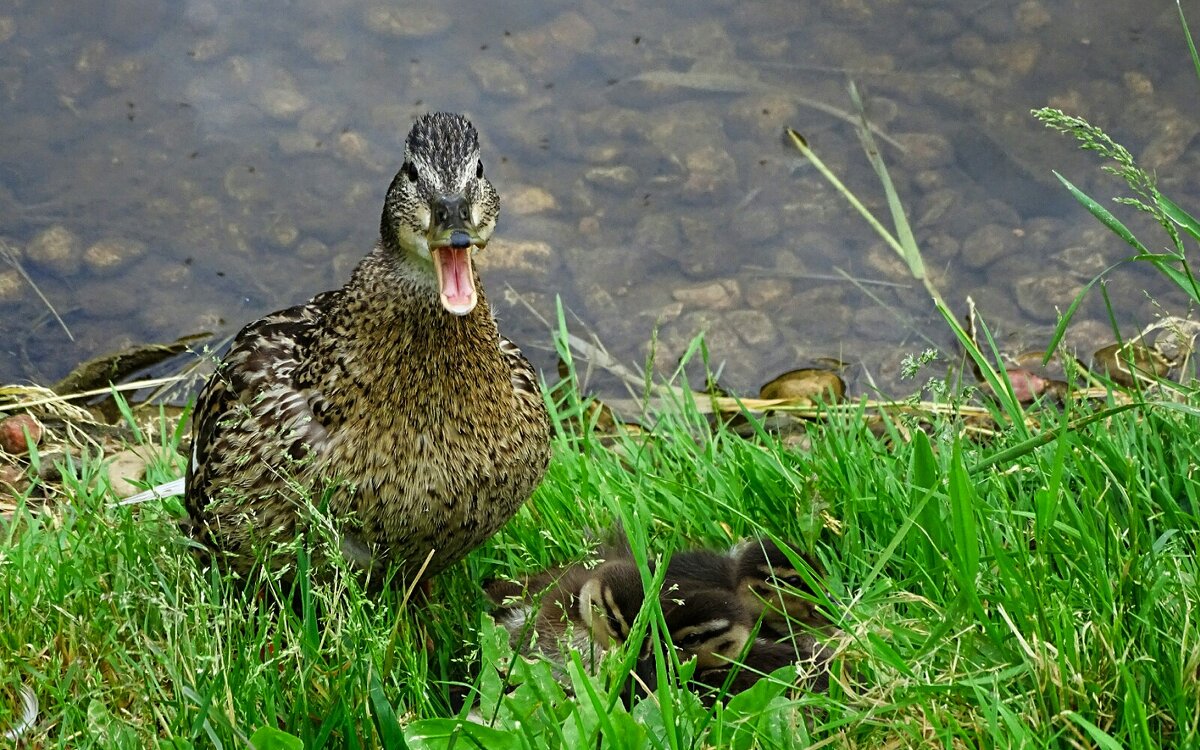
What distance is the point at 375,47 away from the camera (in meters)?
6.11

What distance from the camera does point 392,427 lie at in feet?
10.1

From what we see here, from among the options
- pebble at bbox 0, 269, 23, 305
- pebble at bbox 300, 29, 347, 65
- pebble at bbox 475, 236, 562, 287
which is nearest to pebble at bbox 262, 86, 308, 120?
pebble at bbox 300, 29, 347, 65

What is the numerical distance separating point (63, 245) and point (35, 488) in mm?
1579

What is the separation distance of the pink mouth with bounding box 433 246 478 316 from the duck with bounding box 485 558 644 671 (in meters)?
0.59

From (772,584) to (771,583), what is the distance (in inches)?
1.5

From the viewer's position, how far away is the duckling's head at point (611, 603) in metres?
2.86

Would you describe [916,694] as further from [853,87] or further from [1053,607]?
[853,87]

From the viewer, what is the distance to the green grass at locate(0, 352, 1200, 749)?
7.48 ft

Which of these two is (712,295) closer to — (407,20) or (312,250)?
(312,250)

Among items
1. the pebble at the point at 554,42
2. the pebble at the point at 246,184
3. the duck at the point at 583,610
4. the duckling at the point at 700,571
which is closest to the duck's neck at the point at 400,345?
the duck at the point at 583,610

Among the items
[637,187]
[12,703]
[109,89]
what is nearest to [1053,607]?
[12,703]

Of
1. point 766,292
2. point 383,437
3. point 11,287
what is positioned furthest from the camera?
point 11,287

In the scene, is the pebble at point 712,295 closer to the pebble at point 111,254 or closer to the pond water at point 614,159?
the pond water at point 614,159

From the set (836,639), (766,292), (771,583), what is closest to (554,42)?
(766,292)
